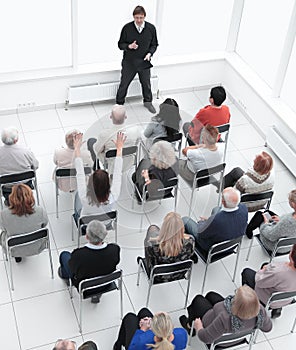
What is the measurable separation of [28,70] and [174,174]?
313 cm

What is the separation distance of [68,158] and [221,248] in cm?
189

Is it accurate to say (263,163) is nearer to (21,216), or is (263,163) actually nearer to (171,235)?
(171,235)

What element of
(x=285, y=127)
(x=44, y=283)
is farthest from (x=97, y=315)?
(x=285, y=127)

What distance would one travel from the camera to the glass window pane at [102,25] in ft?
23.9

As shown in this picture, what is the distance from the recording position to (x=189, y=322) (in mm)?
Result: 4883

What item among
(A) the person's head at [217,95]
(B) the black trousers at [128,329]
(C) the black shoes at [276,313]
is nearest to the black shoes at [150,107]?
(A) the person's head at [217,95]

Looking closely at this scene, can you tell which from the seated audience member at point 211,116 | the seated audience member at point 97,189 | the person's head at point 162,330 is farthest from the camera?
the seated audience member at point 211,116

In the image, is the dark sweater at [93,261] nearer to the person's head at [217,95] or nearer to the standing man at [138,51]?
the person's head at [217,95]

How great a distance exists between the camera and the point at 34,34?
7.18m

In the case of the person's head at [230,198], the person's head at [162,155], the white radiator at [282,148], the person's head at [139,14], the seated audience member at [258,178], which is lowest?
the white radiator at [282,148]

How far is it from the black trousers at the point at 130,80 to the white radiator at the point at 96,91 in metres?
0.16

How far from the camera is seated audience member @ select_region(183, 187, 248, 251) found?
194 inches

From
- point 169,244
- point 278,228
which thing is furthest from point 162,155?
point 278,228

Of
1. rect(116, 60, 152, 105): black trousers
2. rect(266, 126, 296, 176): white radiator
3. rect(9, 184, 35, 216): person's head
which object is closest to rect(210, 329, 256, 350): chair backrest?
rect(9, 184, 35, 216): person's head
